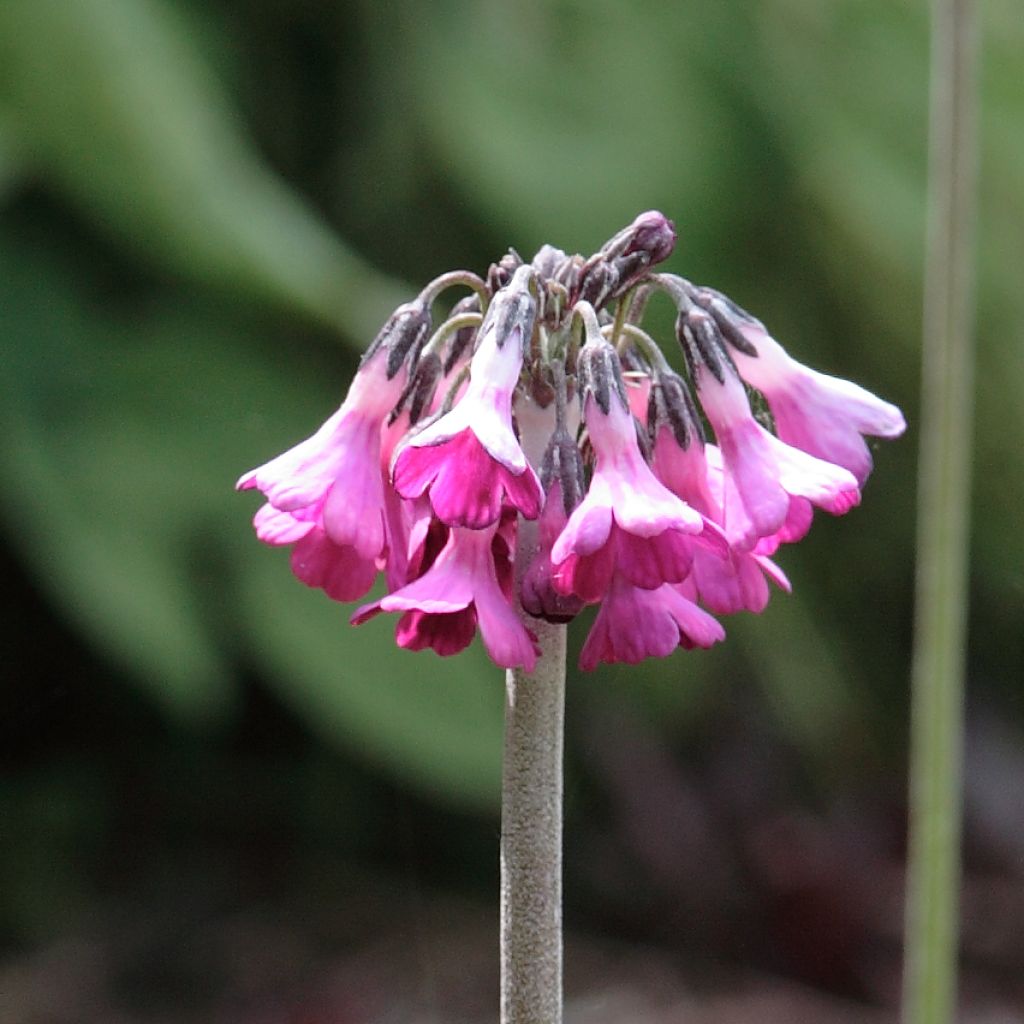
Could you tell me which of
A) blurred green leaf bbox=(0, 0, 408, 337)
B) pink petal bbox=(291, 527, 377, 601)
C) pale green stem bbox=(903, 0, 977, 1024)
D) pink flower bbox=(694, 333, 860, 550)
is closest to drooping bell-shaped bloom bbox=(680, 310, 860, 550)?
pink flower bbox=(694, 333, 860, 550)

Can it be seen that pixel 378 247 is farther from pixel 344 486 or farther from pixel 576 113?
pixel 344 486

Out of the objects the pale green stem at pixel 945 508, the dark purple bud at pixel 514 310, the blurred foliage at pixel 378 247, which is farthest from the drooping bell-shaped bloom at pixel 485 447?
the blurred foliage at pixel 378 247

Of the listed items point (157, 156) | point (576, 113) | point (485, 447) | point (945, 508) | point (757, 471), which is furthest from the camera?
point (576, 113)

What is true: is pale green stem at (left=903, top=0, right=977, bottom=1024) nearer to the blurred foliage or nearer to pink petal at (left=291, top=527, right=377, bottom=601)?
pink petal at (left=291, top=527, right=377, bottom=601)

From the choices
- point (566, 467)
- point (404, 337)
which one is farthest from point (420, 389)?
point (566, 467)

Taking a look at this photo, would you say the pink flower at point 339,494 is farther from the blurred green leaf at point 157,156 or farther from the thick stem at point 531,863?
the blurred green leaf at point 157,156

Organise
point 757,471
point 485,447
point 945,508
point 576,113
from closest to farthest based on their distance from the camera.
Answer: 1. point 485,447
2. point 757,471
3. point 945,508
4. point 576,113

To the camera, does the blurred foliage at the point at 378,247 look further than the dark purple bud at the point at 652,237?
Yes
